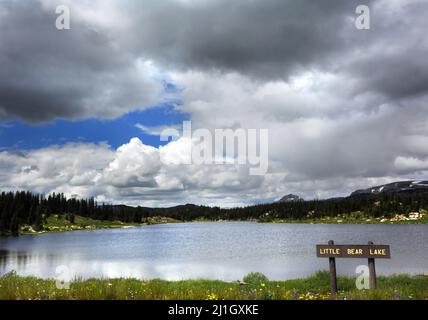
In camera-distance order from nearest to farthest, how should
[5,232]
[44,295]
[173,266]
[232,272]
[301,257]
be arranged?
[44,295]
[232,272]
[173,266]
[301,257]
[5,232]

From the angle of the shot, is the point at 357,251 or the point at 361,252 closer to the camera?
the point at 361,252

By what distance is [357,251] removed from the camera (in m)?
20.5

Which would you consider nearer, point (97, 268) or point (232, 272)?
point (232, 272)

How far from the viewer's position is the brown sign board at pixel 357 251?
65.9ft

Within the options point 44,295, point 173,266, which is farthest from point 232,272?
Result: point 44,295

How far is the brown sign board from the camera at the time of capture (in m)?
20.1
